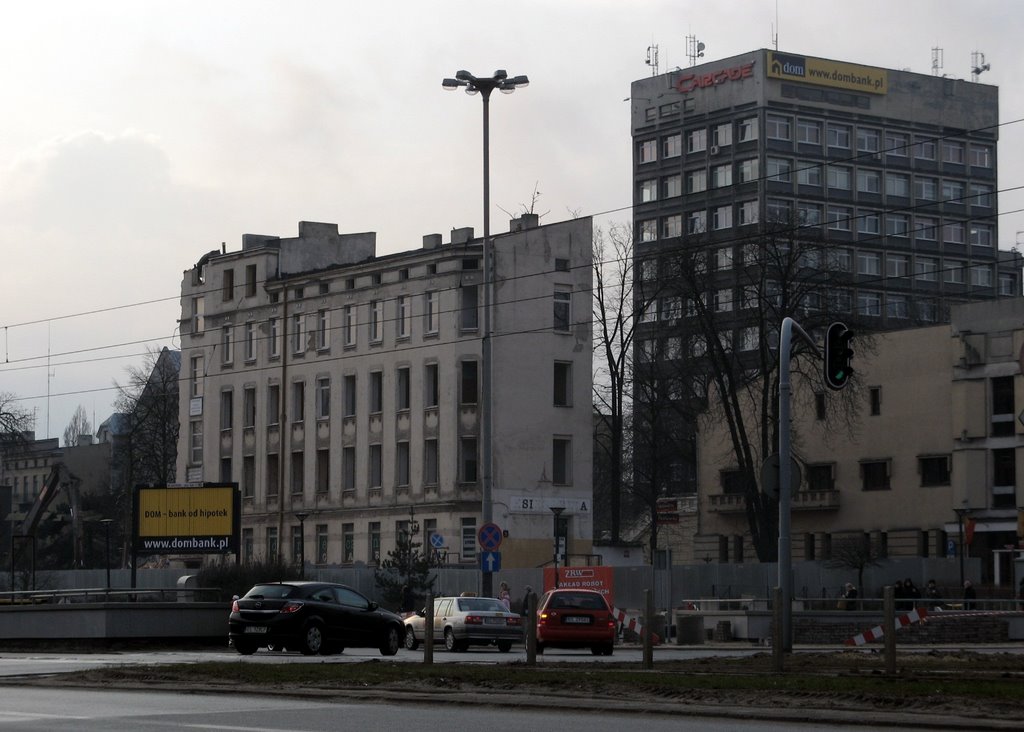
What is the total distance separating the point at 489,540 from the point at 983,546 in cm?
3921

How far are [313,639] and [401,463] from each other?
44.1 m

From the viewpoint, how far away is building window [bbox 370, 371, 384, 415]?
7931cm

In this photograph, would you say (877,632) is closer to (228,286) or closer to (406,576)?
(406,576)

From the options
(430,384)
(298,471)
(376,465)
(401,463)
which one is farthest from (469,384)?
(298,471)

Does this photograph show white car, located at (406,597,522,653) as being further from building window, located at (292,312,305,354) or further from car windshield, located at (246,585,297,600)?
building window, located at (292,312,305,354)

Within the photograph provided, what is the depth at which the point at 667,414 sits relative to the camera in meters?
101

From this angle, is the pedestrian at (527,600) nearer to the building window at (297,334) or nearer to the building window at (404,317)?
the building window at (404,317)

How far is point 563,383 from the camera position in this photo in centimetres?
7844

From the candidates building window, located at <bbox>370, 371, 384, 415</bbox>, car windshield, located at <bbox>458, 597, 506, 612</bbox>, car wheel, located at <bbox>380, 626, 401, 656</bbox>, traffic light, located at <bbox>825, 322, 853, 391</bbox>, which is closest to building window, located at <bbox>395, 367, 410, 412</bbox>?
building window, located at <bbox>370, 371, 384, 415</bbox>

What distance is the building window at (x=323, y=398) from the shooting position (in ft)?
269

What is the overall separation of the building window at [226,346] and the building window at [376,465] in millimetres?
11089

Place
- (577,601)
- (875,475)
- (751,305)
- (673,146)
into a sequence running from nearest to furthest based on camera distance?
(577,601) < (751,305) < (875,475) < (673,146)

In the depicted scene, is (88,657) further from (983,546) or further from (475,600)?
(983,546)

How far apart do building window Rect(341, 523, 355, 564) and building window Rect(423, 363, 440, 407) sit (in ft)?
22.5
